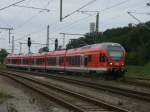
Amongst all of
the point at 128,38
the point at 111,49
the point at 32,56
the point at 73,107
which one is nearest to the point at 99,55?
the point at 111,49

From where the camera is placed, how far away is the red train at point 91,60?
3678 centimetres

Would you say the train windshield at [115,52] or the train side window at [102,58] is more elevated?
the train windshield at [115,52]

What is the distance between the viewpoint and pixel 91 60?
1559 inches

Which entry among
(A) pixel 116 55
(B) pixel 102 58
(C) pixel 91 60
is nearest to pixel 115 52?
(A) pixel 116 55

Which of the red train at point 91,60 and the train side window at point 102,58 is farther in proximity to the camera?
the train side window at point 102,58

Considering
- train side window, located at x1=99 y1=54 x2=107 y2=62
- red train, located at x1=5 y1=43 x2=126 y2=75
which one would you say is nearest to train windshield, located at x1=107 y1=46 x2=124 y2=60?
red train, located at x1=5 y1=43 x2=126 y2=75

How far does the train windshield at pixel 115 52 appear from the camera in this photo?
1453 inches

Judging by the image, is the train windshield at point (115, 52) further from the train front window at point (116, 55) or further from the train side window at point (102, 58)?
the train side window at point (102, 58)

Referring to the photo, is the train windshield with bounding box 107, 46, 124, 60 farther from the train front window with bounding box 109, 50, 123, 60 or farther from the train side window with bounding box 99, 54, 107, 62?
the train side window with bounding box 99, 54, 107, 62

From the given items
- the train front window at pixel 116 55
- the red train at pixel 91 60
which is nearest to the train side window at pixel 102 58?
the red train at pixel 91 60

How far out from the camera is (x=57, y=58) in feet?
184

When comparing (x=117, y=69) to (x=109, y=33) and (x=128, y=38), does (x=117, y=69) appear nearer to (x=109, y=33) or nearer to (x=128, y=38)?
(x=128, y=38)

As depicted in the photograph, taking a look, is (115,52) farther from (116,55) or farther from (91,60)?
(91,60)

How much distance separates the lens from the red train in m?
36.8
